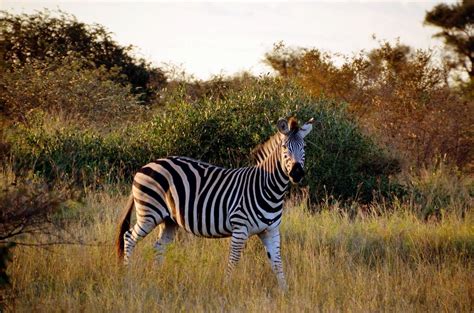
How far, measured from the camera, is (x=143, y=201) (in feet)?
24.5

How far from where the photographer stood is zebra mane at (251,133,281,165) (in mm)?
7168

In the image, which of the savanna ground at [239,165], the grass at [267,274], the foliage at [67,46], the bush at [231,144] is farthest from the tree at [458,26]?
the grass at [267,274]

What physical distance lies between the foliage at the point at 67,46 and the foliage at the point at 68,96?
1.96 metres

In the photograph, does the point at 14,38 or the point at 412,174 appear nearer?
the point at 412,174

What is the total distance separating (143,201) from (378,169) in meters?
5.89

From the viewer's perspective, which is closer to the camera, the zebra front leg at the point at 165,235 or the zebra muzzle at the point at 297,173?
the zebra muzzle at the point at 297,173

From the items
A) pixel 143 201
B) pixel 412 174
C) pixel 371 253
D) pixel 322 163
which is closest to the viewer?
pixel 143 201

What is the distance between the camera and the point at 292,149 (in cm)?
684

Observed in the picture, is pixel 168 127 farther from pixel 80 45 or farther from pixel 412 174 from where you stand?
pixel 80 45

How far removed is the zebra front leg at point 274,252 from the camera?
6.83 meters

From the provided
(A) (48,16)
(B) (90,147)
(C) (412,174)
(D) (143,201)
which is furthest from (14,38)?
(D) (143,201)

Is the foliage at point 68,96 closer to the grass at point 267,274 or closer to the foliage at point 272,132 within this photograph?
the foliage at point 272,132

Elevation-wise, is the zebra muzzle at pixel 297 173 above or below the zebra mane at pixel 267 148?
below

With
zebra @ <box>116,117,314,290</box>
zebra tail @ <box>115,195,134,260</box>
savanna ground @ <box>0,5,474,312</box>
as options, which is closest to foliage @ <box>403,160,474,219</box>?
savanna ground @ <box>0,5,474,312</box>
